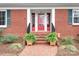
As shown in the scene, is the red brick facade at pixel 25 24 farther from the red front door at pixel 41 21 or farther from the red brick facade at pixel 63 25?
the red front door at pixel 41 21

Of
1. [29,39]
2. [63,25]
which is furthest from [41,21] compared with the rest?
[29,39]

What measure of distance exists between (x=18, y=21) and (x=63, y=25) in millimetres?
4092

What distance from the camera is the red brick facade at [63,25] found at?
24219 mm

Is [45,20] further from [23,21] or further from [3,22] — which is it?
[3,22]

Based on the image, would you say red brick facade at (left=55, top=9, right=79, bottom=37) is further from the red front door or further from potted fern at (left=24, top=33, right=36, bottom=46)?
potted fern at (left=24, top=33, right=36, bottom=46)

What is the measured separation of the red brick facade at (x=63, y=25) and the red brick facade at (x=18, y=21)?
2906 millimetres

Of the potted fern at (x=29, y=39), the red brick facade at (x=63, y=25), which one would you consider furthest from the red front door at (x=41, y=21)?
the potted fern at (x=29, y=39)

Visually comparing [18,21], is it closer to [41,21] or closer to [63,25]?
[41,21]

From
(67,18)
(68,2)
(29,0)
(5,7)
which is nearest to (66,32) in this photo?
(67,18)

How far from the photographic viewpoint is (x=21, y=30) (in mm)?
24328

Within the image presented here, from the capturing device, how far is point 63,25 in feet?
79.7

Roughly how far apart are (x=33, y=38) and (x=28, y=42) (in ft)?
1.73

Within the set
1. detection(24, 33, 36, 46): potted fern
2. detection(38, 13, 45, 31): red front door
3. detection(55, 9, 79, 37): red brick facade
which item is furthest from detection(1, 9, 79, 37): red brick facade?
detection(24, 33, 36, 46): potted fern

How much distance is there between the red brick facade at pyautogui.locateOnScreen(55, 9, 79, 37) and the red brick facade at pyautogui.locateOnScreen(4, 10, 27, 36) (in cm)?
291
